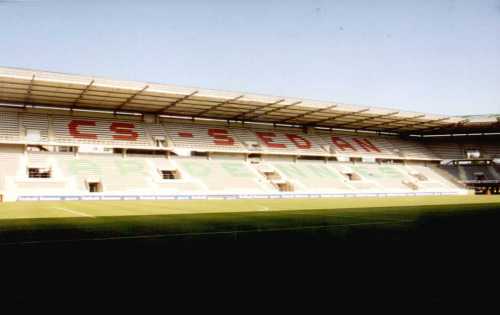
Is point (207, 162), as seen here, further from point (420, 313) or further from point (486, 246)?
point (420, 313)

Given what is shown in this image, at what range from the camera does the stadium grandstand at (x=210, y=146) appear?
36.1 m

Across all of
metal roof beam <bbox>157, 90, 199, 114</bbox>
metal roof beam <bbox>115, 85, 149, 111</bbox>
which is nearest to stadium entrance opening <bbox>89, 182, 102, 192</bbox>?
metal roof beam <bbox>115, 85, 149, 111</bbox>

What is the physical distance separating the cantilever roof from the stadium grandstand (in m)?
0.12

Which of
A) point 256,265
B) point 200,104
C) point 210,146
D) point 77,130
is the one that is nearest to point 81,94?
point 77,130

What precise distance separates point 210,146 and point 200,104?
5.56 metres

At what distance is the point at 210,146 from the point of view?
46562 mm

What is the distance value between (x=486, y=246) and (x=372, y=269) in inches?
129

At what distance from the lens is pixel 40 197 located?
31.2 meters

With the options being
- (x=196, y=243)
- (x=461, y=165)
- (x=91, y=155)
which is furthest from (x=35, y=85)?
(x=461, y=165)

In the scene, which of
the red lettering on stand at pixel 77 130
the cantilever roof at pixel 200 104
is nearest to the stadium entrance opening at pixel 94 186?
the red lettering on stand at pixel 77 130

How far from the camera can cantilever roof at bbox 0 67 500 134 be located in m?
34.5

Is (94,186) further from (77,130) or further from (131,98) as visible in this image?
(131,98)

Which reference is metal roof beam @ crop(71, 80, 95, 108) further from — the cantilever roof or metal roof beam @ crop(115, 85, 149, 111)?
metal roof beam @ crop(115, 85, 149, 111)

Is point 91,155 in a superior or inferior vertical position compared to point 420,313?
superior
